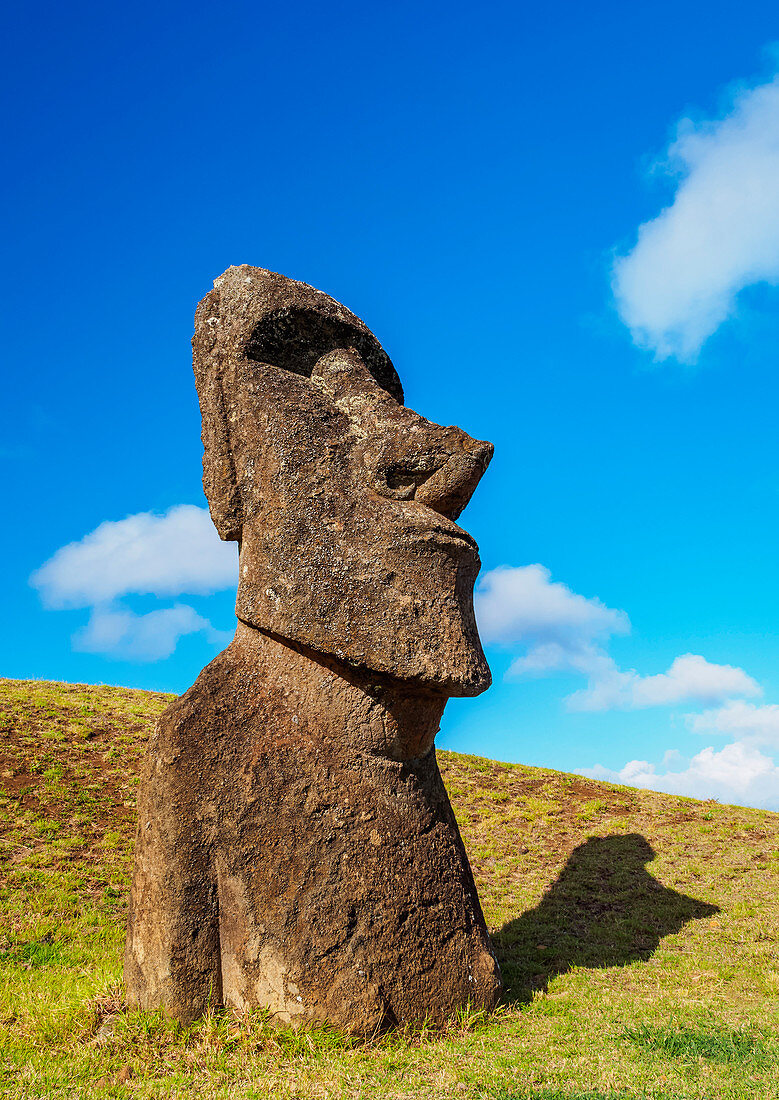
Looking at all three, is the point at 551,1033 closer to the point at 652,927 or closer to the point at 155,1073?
the point at 155,1073

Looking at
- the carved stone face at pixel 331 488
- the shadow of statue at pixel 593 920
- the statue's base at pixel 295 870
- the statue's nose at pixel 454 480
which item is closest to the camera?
the statue's base at pixel 295 870

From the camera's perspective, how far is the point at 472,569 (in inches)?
246

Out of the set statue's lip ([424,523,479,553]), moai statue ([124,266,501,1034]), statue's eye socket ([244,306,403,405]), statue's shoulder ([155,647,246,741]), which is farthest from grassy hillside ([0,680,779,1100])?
statue's eye socket ([244,306,403,405])

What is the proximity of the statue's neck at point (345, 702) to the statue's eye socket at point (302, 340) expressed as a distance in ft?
7.23

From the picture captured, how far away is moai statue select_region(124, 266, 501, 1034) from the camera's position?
5.38m

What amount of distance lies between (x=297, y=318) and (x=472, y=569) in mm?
2374

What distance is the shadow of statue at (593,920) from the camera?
743 centimetres

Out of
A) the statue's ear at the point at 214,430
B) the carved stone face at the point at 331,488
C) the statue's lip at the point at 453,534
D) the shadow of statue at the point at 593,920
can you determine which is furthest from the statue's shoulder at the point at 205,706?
the shadow of statue at the point at 593,920

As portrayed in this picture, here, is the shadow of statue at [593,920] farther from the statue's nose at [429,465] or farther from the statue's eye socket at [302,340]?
the statue's eye socket at [302,340]

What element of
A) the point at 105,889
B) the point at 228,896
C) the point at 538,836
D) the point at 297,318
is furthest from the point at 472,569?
the point at 538,836

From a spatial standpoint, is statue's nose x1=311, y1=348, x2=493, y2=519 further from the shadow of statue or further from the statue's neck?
the shadow of statue

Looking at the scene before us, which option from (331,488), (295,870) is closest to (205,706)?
(295,870)

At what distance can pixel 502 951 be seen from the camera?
7922 mm

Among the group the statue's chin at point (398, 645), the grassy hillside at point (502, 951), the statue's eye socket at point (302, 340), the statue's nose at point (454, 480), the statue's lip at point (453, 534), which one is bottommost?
the grassy hillside at point (502, 951)
